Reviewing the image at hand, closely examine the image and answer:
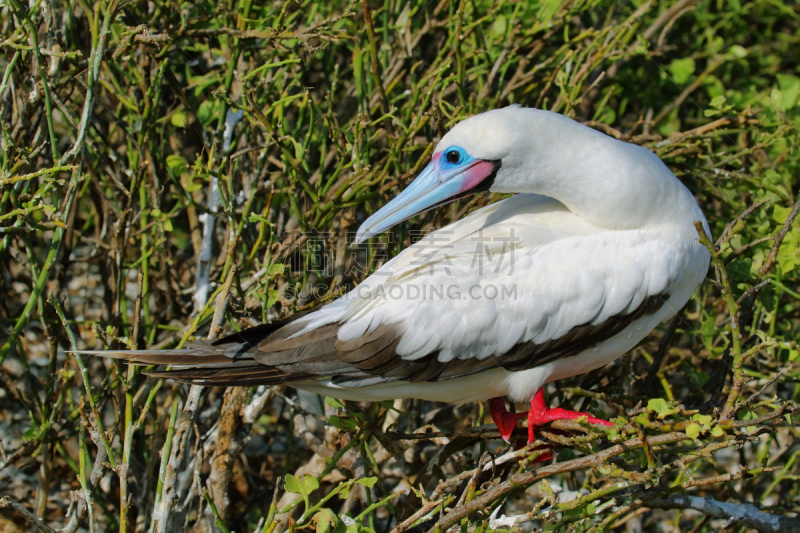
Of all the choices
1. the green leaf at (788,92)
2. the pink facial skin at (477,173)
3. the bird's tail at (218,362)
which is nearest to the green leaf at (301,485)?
the bird's tail at (218,362)

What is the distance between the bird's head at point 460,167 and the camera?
2.29 m

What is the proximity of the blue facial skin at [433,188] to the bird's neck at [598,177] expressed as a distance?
0.47ft

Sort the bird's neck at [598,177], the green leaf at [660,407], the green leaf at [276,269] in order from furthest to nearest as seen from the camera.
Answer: the bird's neck at [598,177]
the green leaf at [276,269]
the green leaf at [660,407]

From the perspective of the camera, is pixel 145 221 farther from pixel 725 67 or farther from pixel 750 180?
pixel 725 67

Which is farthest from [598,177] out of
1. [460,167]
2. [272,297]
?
[272,297]

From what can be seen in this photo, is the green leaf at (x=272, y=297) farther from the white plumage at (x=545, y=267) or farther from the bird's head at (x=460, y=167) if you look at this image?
the bird's head at (x=460, y=167)

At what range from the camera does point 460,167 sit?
2350mm

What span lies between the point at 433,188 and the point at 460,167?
119 mm

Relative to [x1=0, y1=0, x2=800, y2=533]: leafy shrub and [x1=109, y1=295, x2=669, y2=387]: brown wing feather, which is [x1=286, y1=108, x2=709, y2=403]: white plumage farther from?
[x1=0, y1=0, x2=800, y2=533]: leafy shrub

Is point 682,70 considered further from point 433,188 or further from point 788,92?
point 433,188

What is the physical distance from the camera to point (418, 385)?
95.5 inches

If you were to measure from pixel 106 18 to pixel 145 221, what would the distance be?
0.91 metres

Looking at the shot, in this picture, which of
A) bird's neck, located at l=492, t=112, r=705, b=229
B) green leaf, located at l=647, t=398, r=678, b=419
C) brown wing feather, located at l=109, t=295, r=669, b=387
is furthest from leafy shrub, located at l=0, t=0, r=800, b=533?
bird's neck, located at l=492, t=112, r=705, b=229

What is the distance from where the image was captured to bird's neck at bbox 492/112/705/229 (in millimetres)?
2326
